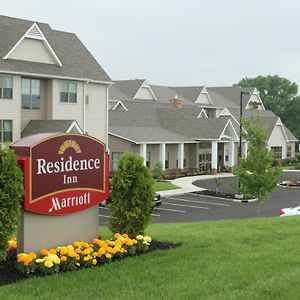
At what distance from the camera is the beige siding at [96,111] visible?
127 feet

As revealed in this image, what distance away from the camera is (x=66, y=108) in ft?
120

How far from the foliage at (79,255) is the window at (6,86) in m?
24.2

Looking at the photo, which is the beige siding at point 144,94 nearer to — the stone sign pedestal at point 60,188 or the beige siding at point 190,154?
the beige siding at point 190,154

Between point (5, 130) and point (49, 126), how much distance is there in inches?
109

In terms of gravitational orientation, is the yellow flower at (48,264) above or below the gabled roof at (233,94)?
below

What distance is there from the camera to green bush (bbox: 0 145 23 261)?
8641 millimetres

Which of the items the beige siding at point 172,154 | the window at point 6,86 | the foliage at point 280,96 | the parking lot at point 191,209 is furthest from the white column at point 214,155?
the foliage at point 280,96

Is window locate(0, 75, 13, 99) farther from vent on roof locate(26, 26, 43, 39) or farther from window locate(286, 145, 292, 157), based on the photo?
window locate(286, 145, 292, 157)

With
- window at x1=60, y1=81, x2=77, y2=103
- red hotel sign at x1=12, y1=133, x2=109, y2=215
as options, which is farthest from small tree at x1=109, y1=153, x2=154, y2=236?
window at x1=60, y1=81, x2=77, y2=103

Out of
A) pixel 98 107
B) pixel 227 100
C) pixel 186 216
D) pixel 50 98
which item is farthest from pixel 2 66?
pixel 227 100

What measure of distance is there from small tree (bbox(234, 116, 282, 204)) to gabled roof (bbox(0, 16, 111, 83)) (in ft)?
47.8

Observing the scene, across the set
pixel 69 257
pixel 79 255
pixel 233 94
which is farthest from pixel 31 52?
pixel 233 94

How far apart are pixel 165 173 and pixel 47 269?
42163mm

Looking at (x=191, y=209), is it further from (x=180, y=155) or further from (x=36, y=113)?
(x=180, y=155)
